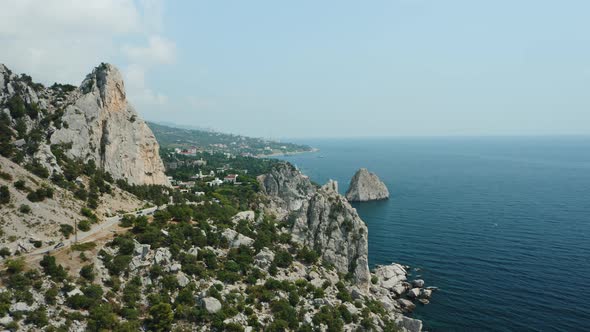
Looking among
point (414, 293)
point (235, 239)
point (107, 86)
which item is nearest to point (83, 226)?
point (235, 239)

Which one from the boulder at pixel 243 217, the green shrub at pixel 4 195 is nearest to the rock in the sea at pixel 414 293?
the boulder at pixel 243 217

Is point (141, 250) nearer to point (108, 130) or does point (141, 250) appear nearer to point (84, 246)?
point (84, 246)

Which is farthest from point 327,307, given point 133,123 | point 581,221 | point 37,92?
point 581,221

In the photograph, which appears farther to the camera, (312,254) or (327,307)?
(312,254)

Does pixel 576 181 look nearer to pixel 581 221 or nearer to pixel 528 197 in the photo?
pixel 528 197

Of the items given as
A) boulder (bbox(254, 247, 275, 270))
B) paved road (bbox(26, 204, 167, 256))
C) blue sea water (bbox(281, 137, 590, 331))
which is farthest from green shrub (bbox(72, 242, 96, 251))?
blue sea water (bbox(281, 137, 590, 331))

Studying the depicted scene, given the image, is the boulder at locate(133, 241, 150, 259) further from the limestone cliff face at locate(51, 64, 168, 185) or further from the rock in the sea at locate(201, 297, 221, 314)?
the limestone cliff face at locate(51, 64, 168, 185)
